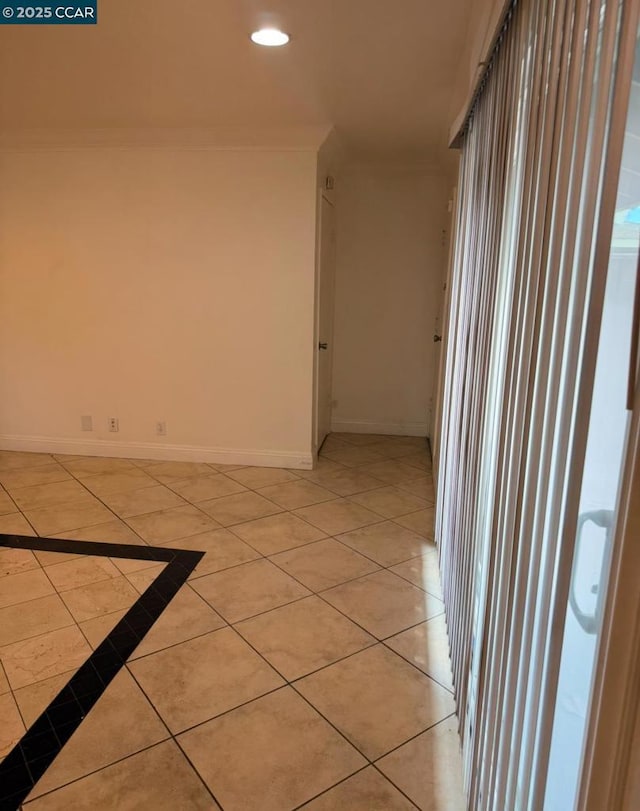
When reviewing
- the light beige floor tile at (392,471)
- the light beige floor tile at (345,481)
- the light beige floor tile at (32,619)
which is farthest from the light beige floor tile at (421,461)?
the light beige floor tile at (32,619)

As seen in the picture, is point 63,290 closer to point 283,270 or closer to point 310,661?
point 283,270

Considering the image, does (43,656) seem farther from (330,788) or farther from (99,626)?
(330,788)

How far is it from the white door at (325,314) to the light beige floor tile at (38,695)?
2977mm

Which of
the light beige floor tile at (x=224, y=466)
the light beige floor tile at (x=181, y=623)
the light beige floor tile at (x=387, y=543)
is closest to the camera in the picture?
the light beige floor tile at (x=181, y=623)

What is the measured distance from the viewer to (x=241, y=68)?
117 inches

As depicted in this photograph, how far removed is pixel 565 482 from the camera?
93 cm

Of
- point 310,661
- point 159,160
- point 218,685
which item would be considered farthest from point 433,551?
point 159,160

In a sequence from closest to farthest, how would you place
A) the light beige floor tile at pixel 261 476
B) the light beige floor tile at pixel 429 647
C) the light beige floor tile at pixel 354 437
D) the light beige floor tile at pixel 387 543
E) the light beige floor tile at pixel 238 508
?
the light beige floor tile at pixel 429 647
the light beige floor tile at pixel 387 543
the light beige floor tile at pixel 238 508
the light beige floor tile at pixel 261 476
the light beige floor tile at pixel 354 437

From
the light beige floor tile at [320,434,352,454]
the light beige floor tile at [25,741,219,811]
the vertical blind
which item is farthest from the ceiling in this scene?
the light beige floor tile at [25,741,219,811]

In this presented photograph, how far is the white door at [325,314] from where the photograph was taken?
4605 mm

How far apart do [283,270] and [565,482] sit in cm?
364

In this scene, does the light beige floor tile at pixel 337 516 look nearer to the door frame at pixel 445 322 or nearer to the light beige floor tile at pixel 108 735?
the door frame at pixel 445 322

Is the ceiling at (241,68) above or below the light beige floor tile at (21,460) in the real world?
above

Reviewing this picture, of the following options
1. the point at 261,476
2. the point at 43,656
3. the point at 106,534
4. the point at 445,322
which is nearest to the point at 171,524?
the point at 106,534
